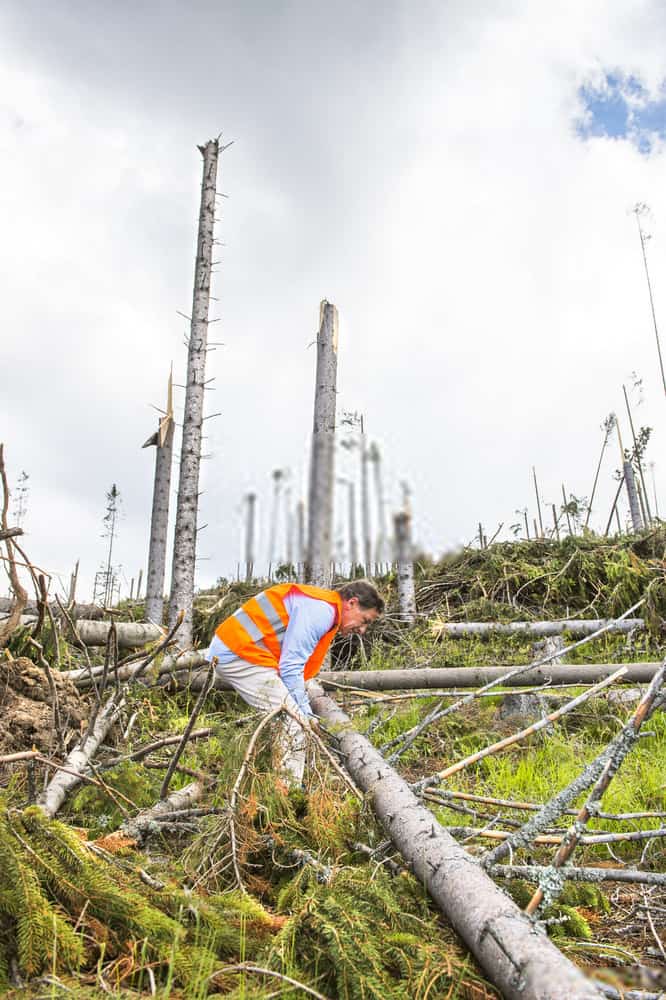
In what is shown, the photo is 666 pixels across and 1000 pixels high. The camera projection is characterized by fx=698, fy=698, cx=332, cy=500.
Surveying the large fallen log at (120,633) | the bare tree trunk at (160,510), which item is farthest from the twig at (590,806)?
the bare tree trunk at (160,510)

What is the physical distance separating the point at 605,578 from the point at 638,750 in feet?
15.9

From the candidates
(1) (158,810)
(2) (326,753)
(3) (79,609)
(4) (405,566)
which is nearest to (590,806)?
(2) (326,753)

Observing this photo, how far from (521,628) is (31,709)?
19.7ft

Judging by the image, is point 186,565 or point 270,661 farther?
point 186,565

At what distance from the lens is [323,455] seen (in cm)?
973

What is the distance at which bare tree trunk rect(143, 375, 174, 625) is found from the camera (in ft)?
37.6

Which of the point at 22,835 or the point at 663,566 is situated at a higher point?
the point at 663,566

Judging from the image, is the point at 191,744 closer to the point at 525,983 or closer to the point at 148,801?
the point at 148,801

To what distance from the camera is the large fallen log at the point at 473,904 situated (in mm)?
1750

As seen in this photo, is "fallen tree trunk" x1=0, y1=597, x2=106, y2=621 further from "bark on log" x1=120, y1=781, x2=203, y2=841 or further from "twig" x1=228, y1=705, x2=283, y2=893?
"twig" x1=228, y1=705, x2=283, y2=893

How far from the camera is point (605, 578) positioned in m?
9.72

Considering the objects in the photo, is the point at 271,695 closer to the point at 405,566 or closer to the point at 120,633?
the point at 120,633

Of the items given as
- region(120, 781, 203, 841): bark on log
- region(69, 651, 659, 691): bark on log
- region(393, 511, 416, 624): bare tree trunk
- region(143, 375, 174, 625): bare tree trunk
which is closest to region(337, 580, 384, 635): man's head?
region(69, 651, 659, 691): bark on log

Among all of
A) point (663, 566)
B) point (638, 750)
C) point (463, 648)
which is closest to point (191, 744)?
point (638, 750)
